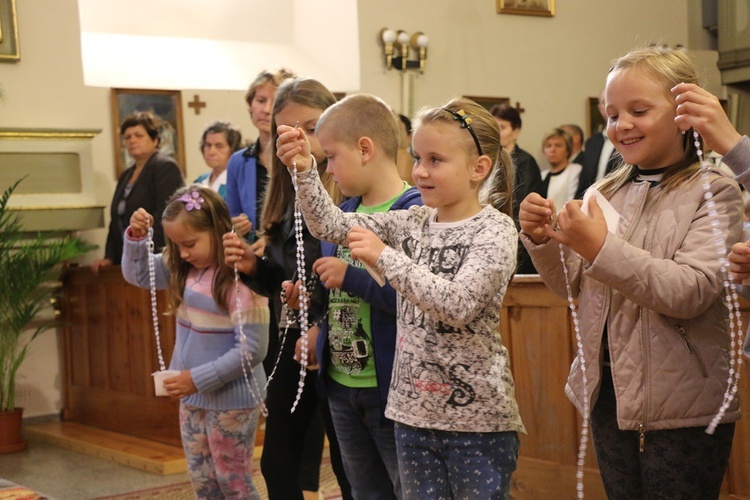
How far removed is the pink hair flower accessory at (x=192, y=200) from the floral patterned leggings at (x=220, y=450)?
2.17 feet

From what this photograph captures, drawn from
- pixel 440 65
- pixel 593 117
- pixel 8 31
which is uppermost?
pixel 8 31

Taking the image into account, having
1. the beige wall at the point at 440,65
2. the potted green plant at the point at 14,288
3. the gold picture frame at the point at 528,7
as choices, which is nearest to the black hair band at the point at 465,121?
the potted green plant at the point at 14,288

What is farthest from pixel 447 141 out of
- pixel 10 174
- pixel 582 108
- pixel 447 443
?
pixel 582 108

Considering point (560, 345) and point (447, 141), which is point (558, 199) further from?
point (447, 141)

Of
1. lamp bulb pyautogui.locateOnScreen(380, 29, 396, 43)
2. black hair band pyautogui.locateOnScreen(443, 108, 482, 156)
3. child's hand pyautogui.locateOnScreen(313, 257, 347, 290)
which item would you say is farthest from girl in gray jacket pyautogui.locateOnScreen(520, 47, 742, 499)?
lamp bulb pyautogui.locateOnScreen(380, 29, 396, 43)

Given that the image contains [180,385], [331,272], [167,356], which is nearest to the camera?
[331,272]

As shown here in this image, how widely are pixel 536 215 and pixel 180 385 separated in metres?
1.52

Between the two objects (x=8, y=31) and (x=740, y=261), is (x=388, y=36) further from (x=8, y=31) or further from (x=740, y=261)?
(x=740, y=261)

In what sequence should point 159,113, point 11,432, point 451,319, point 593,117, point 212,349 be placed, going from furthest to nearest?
1. point 593,117
2. point 159,113
3. point 11,432
4. point 212,349
5. point 451,319

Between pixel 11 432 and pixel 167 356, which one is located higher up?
pixel 167 356

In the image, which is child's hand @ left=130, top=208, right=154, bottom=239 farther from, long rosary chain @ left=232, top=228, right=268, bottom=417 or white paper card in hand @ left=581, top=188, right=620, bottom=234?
white paper card in hand @ left=581, top=188, right=620, bottom=234

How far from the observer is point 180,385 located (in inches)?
123

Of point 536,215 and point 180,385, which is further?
point 180,385

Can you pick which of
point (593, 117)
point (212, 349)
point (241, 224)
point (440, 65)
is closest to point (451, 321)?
point (212, 349)
